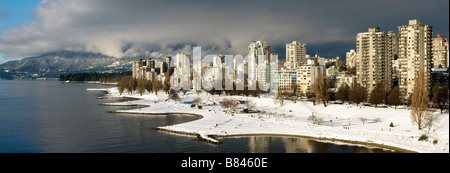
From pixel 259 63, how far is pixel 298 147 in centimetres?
8382

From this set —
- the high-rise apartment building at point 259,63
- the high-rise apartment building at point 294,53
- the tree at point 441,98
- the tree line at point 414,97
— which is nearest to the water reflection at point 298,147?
the tree line at point 414,97

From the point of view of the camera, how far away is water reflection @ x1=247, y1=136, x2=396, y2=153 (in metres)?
24.1

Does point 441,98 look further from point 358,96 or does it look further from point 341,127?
point 341,127

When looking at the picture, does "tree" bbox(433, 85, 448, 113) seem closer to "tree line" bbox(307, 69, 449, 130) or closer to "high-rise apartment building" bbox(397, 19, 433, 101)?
"tree line" bbox(307, 69, 449, 130)

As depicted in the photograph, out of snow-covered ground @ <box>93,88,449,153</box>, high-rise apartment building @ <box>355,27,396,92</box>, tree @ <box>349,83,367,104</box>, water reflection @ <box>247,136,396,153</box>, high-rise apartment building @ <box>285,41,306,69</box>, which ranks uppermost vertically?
high-rise apartment building @ <box>285,41,306,69</box>

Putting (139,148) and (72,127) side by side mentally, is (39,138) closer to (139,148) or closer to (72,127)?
(72,127)

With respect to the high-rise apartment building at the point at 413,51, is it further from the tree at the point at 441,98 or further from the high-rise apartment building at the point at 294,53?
the high-rise apartment building at the point at 294,53

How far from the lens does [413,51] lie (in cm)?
4969

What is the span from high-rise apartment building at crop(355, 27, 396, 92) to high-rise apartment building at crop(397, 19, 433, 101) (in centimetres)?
848

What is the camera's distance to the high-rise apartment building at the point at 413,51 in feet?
160

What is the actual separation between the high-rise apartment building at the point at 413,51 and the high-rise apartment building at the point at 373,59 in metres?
8.48

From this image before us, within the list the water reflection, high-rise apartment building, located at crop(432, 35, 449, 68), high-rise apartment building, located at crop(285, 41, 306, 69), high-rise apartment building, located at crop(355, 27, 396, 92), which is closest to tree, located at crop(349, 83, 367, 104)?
high-rise apartment building, located at crop(355, 27, 396, 92)

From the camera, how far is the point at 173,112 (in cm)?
4741
